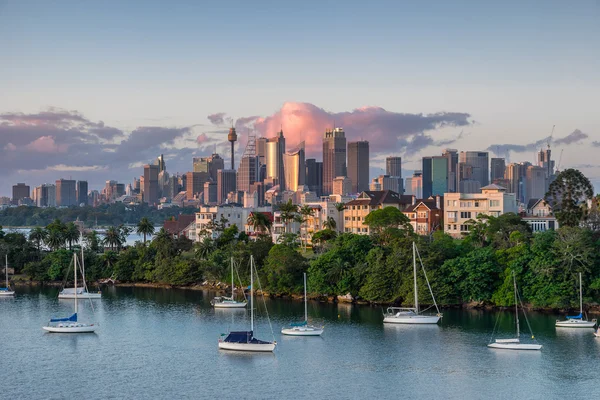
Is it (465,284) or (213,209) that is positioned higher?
(213,209)

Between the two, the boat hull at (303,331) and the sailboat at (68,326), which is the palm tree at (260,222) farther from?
the boat hull at (303,331)

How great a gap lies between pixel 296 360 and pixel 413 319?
17.4 meters

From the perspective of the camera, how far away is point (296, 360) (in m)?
55.4

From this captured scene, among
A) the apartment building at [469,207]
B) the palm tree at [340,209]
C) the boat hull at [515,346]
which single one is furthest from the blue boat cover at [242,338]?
the palm tree at [340,209]

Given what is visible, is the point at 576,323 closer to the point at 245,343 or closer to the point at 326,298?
the point at 245,343

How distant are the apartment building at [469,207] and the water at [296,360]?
43.6 m

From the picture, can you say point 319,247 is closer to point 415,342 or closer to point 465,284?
point 465,284

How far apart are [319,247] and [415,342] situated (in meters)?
48.5

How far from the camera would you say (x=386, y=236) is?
95875mm

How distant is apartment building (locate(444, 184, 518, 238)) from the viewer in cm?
11625

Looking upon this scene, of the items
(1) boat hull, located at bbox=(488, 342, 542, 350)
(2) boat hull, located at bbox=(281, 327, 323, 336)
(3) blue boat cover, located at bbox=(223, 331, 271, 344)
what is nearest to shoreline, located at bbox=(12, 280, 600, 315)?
(1) boat hull, located at bbox=(488, 342, 542, 350)

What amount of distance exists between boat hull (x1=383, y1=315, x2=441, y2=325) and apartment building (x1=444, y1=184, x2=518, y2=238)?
156 ft

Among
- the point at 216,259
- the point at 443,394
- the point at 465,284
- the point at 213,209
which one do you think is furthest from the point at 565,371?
the point at 213,209

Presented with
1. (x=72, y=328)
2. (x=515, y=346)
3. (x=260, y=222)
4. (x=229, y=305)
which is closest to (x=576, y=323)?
(x=515, y=346)
